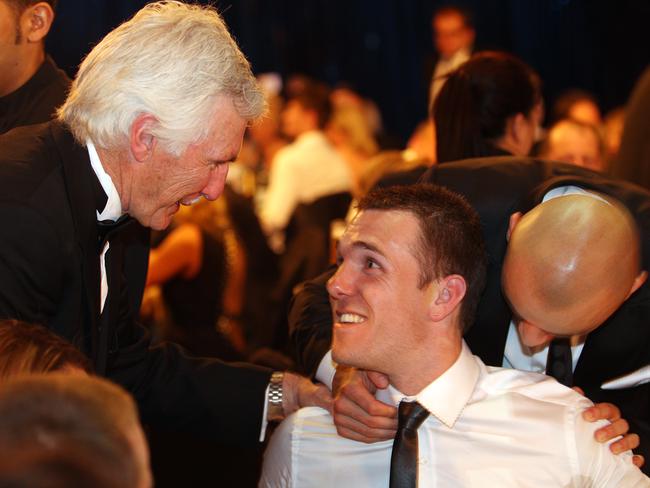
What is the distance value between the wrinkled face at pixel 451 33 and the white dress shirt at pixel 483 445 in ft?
13.5

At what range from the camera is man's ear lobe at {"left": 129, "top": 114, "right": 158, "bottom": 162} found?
2.18 meters

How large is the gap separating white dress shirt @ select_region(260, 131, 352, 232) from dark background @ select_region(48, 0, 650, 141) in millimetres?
2752

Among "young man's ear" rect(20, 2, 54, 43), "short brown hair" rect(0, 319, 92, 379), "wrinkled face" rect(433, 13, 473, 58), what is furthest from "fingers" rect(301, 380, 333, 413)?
"wrinkled face" rect(433, 13, 473, 58)

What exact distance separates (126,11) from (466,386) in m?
5.67

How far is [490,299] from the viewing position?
8.20 feet

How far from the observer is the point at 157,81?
2.17 meters

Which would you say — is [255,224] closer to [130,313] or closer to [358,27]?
[130,313]

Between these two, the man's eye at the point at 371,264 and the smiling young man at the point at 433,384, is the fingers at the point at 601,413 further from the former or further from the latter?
the man's eye at the point at 371,264

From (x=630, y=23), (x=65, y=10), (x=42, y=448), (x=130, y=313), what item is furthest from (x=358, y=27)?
(x=42, y=448)

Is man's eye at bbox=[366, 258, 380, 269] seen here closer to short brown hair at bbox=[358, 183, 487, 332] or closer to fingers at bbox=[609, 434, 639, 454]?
short brown hair at bbox=[358, 183, 487, 332]

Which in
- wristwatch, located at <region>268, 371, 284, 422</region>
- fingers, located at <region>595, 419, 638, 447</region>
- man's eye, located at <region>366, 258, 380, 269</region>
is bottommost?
wristwatch, located at <region>268, 371, 284, 422</region>

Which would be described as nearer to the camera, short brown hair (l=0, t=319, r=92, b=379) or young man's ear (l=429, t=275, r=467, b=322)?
short brown hair (l=0, t=319, r=92, b=379)

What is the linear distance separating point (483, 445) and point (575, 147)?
232 centimetres

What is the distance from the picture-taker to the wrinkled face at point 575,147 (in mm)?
4242
